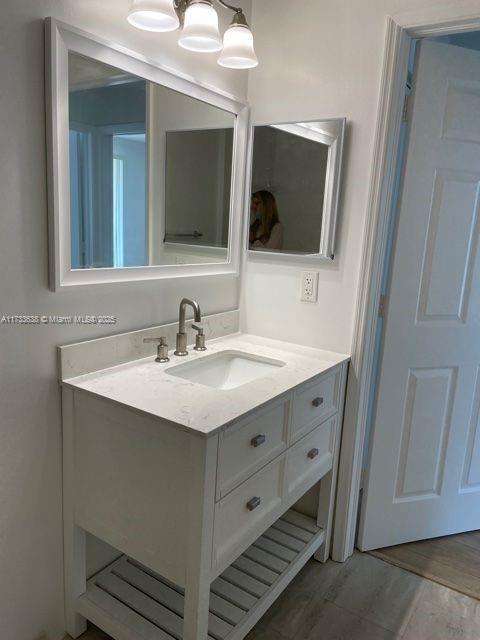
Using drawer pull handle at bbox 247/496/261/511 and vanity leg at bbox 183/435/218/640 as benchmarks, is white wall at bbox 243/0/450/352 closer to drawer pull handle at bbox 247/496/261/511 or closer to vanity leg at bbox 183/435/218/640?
drawer pull handle at bbox 247/496/261/511

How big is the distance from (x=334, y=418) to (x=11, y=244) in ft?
4.20

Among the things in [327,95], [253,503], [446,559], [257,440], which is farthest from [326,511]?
[327,95]

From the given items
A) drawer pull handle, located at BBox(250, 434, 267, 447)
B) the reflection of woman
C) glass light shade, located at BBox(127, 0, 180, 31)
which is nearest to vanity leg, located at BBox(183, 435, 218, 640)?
drawer pull handle, located at BBox(250, 434, 267, 447)

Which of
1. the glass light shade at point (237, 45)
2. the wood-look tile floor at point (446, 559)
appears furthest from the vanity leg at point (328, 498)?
the glass light shade at point (237, 45)

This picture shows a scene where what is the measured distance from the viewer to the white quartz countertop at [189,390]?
1246 millimetres

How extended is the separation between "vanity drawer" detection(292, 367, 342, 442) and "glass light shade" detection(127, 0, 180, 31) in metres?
1.18

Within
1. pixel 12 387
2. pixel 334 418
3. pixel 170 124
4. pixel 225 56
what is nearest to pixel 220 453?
pixel 12 387

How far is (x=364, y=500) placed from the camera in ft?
6.62

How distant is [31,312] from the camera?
1.31m

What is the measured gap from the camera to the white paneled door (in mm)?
1768

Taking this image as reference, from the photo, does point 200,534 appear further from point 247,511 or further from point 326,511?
point 326,511

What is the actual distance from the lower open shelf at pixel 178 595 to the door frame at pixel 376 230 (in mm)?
262

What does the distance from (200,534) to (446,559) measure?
4.58 ft

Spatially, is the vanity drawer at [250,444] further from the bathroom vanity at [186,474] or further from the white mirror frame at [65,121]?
the white mirror frame at [65,121]
